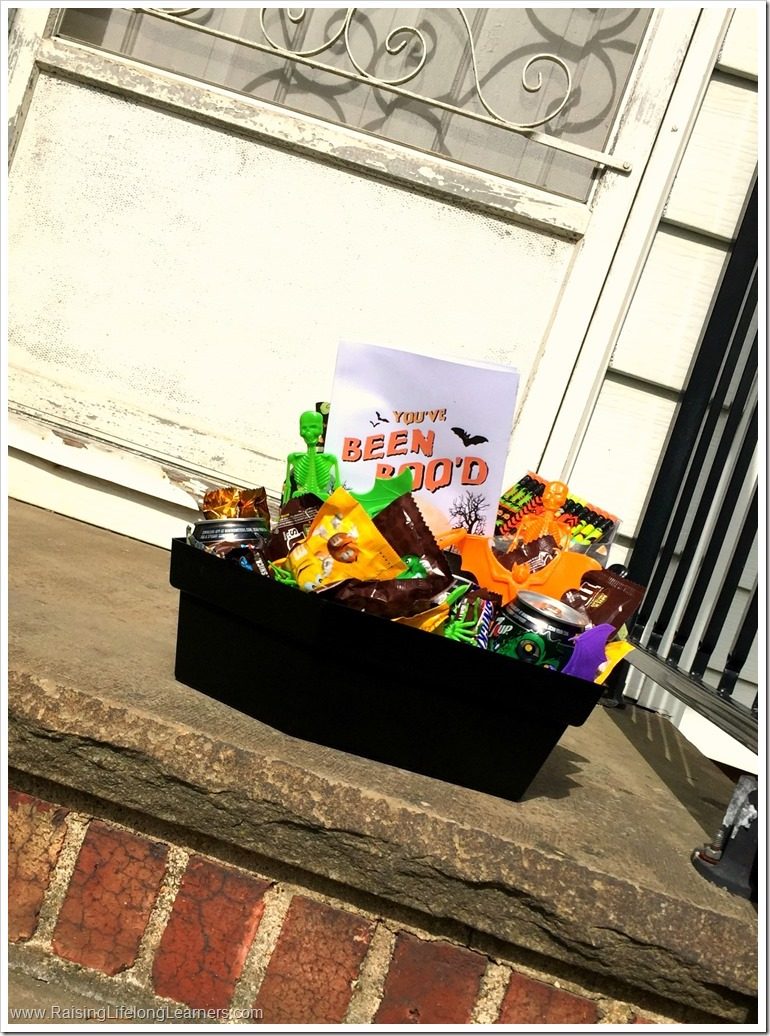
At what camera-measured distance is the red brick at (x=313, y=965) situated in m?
0.96

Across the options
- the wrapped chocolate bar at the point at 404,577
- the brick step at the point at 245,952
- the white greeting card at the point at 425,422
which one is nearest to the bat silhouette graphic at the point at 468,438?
the white greeting card at the point at 425,422

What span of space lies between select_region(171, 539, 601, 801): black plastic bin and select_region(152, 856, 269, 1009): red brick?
0.56 feet

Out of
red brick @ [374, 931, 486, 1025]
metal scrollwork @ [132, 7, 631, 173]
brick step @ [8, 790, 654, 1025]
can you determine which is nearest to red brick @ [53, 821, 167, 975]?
brick step @ [8, 790, 654, 1025]

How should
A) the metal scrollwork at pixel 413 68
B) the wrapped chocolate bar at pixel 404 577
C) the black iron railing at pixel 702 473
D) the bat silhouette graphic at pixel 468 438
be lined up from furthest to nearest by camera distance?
the metal scrollwork at pixel 413 68, the black iron railing at pixel 702 473, the bat silhouette graphic at pixel 468 438, the wrapped chocolate bar at pixel 404 577

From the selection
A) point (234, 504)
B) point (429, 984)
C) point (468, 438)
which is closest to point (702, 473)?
point (468, 438)

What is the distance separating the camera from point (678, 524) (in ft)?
5.93

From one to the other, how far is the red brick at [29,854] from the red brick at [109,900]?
0.10ft

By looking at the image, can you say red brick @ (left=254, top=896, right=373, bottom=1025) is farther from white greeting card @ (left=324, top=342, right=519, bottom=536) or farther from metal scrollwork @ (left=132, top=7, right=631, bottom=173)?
metal scrollwork @ (left=132, top=7, right=631, bottom=173)

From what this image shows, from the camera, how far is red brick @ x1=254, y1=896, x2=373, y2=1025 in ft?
3.14

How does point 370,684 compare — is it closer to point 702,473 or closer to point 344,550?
point 344,550

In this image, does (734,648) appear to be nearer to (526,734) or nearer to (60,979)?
(526,734)

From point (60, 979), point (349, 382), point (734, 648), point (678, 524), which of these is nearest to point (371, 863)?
point (60, 979)

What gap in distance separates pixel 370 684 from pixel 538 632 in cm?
18

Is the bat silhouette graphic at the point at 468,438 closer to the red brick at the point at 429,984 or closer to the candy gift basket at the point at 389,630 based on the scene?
the candy gift basket at the point at 389,630
